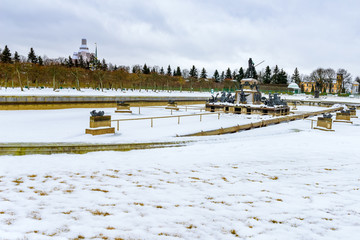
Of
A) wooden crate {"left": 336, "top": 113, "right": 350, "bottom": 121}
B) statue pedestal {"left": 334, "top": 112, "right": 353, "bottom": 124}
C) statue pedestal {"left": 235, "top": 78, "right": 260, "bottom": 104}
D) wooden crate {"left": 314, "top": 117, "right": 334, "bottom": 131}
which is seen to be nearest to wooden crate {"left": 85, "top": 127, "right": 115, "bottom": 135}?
wooden crate {"left": 314, "top": 117, "right": 334, "bottom": 131}

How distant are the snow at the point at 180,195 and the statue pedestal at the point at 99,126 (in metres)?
3.78

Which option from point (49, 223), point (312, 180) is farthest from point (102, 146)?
point (312, 180)

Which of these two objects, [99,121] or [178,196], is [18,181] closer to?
[178,196]

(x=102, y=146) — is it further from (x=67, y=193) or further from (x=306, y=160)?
(x=306, y=160)

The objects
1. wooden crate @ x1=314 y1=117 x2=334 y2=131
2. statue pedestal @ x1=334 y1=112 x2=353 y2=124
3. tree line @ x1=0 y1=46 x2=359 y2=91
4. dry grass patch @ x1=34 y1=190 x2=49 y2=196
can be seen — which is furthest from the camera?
tree line @ x1=0 y1=46 x2=359 y2=91

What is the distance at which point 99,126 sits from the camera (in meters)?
14.0

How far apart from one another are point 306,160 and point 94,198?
310 inches

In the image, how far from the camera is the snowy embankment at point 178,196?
174 inches

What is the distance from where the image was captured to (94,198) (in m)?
5.74

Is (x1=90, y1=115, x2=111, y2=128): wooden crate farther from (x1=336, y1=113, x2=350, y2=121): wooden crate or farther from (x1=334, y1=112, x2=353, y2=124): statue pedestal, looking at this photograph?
(x1=336, y1=113, x2=350, y2=121): wooden crate

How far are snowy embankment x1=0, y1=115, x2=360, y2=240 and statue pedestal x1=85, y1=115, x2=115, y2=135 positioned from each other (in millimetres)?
3751

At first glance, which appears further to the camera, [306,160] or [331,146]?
[331,146]


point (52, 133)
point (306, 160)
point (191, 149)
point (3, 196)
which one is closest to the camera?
point (3, 196)

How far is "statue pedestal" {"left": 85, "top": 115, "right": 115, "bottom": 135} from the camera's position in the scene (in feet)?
44.8
